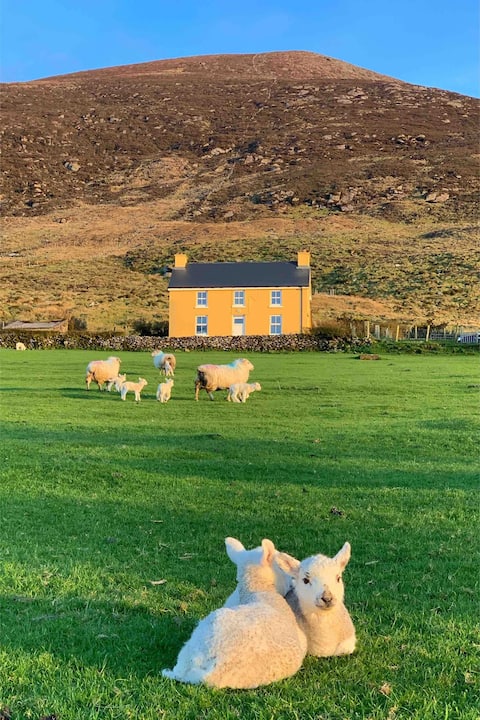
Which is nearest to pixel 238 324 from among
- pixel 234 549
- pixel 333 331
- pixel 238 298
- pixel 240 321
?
pixel 240 321

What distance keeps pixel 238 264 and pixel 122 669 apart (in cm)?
5718

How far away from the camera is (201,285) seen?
5781cm

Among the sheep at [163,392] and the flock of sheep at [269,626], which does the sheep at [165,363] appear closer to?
the sheep at [163,392]

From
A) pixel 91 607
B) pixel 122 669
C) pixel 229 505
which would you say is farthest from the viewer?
pixel 229 505

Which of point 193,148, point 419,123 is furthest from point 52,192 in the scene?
point 419,123

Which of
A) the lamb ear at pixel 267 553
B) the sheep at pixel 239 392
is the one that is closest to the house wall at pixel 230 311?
the sheep at pixel 239 392

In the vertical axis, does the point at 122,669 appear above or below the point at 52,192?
below

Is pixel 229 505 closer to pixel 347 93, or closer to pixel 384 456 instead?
pixel 384 456

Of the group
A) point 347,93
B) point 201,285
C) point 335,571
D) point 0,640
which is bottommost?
point 0,640

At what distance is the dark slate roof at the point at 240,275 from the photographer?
57250mm

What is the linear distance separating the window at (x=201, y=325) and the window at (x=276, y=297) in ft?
19.1

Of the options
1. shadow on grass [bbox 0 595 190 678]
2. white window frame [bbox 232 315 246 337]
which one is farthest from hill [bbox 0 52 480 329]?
shadow on grass [bbox 0 595 190 678]

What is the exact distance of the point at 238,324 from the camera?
57.6 metres

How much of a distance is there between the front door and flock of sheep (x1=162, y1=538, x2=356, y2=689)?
2037 inches
